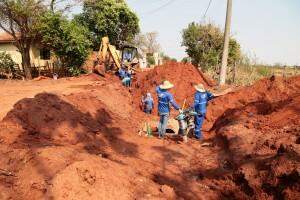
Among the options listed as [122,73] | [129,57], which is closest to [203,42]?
[129,57]

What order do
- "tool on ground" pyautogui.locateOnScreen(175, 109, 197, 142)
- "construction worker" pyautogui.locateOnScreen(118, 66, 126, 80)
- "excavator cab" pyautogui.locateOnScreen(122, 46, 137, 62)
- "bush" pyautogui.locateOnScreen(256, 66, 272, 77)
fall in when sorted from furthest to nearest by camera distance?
"bush" pyautogui.locateOnScreen(256, 66, 272, 77)
"excavator cab" pyautogui.locateOnScreen(122, 46, 137, 62)
"construction worker" pyautogui.locateOnScreen(118, 66, 126, 80)
"tool on ground" pyautogui.locateOnScreen(175, 109, 197, 142)

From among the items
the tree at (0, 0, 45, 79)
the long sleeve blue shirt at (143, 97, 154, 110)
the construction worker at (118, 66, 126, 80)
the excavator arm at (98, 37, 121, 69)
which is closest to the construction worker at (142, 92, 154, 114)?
the long sleeve blue shirt at (143, 97, 154, 110)

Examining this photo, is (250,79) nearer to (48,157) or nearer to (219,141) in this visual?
(219,141)

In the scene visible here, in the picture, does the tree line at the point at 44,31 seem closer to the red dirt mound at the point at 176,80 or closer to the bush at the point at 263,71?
the red dirt mound at the point at 176,80

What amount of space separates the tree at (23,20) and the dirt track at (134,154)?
12.6m

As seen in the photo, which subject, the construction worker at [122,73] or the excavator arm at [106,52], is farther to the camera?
the excavator arm at [106,52]

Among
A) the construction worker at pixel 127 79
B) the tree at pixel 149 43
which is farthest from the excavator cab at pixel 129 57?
the tree at pixel 149 43

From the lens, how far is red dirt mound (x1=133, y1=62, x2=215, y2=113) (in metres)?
17.2

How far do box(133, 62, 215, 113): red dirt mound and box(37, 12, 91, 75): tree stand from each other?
27.3ft

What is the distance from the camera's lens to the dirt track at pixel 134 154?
5.33 meters

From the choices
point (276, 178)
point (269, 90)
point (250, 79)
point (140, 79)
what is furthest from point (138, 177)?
point (250, 79)

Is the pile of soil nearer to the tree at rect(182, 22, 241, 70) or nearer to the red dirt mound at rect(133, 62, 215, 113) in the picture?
the red dirt mound at rect(133, 62, 215, 113)

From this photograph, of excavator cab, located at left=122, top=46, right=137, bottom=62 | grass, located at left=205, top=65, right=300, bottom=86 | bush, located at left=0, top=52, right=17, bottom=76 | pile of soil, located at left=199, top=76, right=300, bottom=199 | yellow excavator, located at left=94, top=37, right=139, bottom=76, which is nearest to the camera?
pile of soil, located at left=199, top=76, right=300, bottom=199

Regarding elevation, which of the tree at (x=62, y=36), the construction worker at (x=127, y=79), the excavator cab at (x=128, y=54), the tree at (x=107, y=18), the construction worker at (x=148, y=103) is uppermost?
the tree at (x=107, y=18)
